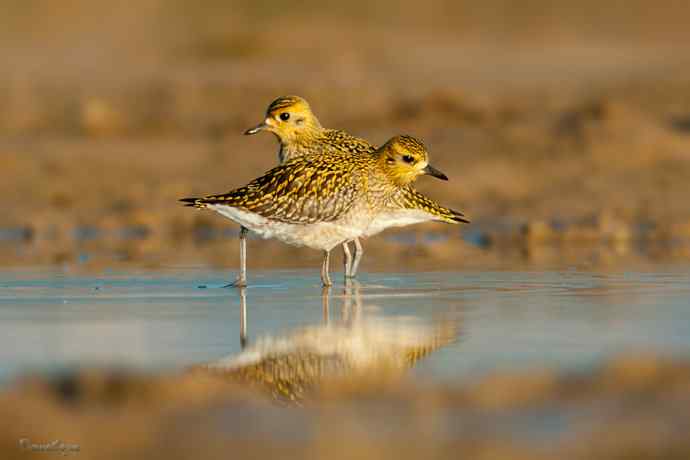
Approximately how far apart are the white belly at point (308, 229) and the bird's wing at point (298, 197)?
0.05 m

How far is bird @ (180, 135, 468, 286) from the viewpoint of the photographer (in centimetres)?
1355

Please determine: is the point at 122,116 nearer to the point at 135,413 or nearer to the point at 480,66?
the point at 480,66

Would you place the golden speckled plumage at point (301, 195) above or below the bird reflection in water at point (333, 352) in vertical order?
above

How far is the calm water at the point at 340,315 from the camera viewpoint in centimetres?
921

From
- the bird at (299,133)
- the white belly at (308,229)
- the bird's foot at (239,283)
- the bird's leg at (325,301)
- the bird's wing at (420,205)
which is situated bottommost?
the bird's leg at (325,301)

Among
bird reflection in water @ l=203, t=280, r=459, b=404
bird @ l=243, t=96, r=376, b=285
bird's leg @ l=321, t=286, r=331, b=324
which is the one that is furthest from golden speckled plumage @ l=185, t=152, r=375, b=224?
bird reflection in water @ l=203, t=280, r=459, b=404

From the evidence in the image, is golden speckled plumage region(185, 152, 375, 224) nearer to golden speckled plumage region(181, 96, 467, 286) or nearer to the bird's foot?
golden speckled plumage region(181, 96, 467, 286)

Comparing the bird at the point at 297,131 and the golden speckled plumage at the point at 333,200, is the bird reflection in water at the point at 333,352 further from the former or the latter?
the bird at the point at 297,131

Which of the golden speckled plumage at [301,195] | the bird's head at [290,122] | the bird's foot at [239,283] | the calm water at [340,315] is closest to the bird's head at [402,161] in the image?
the golden speckled plumage at [301,195]

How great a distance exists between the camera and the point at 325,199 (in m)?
13.6

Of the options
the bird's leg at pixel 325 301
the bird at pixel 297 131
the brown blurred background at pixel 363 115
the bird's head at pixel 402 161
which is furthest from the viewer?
the brown blurred background at pixel 363 115

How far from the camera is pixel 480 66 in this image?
26.0m

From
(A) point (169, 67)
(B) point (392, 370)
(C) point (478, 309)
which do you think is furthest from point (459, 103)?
(B) point (392, 370)

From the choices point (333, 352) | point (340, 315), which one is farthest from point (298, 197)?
point (333, 352)
